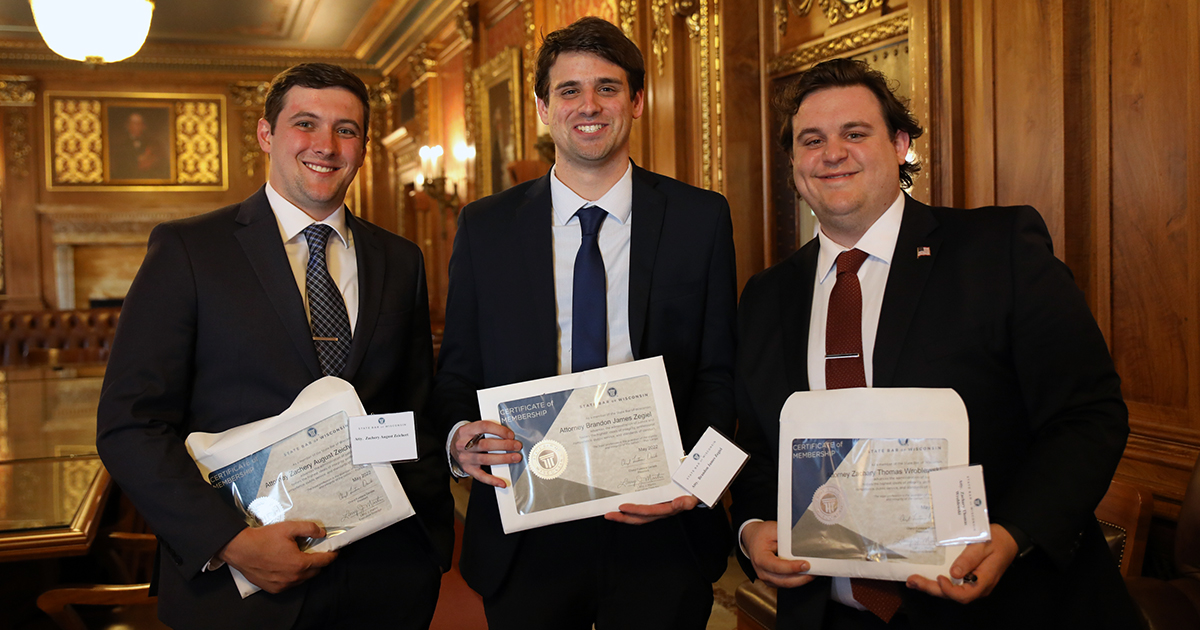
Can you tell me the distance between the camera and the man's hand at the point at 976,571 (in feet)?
4.03

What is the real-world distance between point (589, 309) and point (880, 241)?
61 centimetres

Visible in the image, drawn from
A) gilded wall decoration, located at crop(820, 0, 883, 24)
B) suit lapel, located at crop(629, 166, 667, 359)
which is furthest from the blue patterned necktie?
gilded wall decoration, located at crop(820, 0, 883, 24)

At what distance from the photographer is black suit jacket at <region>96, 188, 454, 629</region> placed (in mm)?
1518

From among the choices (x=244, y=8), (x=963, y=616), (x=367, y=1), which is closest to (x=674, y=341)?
(x=963, y=616)

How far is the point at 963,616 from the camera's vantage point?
1.37 metres

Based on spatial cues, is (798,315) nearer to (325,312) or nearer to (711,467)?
(711,467)

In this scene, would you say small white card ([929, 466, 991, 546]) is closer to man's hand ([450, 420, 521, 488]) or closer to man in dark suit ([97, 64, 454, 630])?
man's hand ([450, 420, 521, 488])

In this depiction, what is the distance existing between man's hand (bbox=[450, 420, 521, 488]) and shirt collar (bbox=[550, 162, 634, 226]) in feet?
1.71

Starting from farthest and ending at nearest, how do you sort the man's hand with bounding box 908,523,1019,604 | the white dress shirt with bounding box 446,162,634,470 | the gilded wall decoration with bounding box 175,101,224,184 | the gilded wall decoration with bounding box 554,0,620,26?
1. the gilded wall decoration with bounding box 175,101,224,184
2. the gilded wall decoration with bounding box 554,0,620,26
3. the white dress shirt with bounding box 446,162,634,470
4. the man's hand with bounding box 908,523,1019,604

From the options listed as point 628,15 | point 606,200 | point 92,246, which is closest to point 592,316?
point 606,200

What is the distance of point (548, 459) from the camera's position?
60.8 inches

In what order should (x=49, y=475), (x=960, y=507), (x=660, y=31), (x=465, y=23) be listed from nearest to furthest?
1. (x=960, y=507)
2. (x=49, y=475)
3. (x=660, y=31)
4. (x=465, y=23)

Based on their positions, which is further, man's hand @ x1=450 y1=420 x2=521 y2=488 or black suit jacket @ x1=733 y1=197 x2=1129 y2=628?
man's hand @ x1=450 y1=420 x2=521 y2=488

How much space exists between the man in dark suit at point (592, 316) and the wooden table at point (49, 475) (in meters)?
1.46
